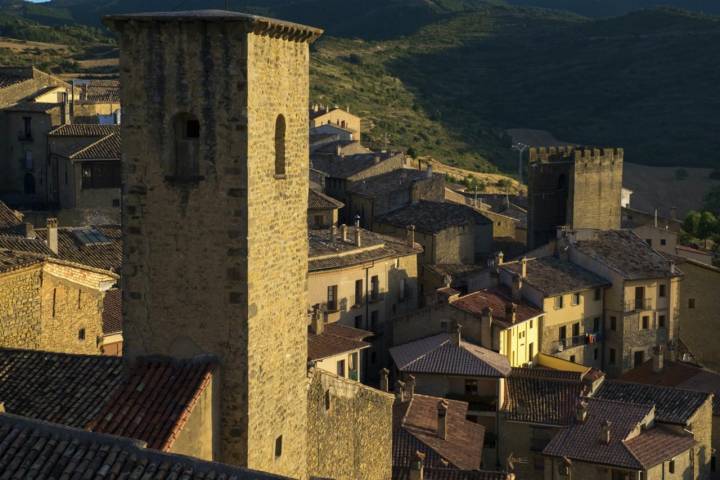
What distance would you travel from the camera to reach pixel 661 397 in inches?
1308

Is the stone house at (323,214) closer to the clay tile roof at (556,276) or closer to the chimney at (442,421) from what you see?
the clay tile roof at (556,276)

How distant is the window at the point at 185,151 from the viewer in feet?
48.9

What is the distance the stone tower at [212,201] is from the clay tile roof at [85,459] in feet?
7.37

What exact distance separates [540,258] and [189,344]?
29.4 m

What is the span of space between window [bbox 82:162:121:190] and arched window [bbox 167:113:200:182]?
2993 centimetres

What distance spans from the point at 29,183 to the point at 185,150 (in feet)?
116

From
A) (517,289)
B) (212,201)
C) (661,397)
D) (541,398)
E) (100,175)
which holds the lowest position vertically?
(541,398)

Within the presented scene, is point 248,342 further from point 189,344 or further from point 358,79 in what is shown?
point 358,79

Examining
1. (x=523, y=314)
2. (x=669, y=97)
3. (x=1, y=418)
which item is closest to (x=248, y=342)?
(x=1, y=418)

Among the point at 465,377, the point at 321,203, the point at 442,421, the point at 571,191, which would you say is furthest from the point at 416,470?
the point at 571,191

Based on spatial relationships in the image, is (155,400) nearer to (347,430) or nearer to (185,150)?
(185,150)

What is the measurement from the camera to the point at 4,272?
19219mm

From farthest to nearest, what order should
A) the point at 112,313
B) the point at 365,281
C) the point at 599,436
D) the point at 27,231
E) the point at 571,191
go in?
the point at 571,191
the point at 365,281
the point at 27,231
the point at 599,436
the point at 112,313

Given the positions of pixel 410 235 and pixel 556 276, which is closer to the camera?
pixel 556 276
